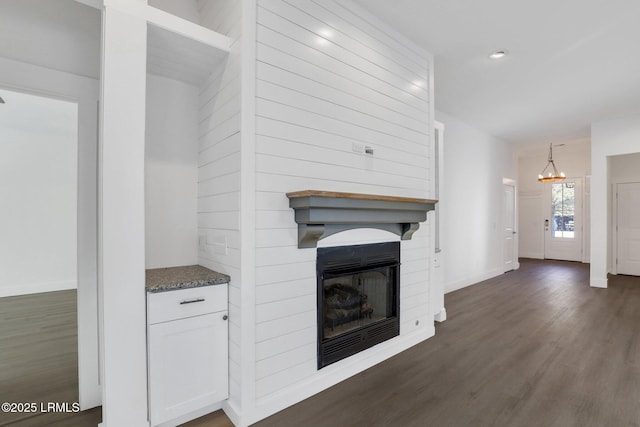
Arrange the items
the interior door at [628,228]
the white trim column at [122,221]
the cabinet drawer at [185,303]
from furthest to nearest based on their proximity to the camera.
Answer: the interior door at [628,228], the cabinet drawer at [185,303], the white trim column at [122,221]

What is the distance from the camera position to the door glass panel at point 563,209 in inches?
348

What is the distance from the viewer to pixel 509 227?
25.0 ft

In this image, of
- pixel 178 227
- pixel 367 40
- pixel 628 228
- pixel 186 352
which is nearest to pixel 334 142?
pixel 367 40

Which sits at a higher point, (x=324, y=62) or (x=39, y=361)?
(x=324, y=62)

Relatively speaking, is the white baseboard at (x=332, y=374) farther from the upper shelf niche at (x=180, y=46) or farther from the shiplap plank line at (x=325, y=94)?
the upper shelf niche at (x=180, y=46)

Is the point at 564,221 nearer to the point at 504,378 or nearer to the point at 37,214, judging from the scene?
the point at 504,378

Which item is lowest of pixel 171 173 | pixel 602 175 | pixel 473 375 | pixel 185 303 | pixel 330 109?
pixel 473 375

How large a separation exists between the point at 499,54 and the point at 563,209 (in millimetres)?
7606

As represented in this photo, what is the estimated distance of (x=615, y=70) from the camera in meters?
3.80

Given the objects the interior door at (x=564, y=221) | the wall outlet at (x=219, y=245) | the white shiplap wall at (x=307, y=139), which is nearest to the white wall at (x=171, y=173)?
the wall outlet at (x=219, y=245)

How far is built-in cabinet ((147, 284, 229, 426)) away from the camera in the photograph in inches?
73.9

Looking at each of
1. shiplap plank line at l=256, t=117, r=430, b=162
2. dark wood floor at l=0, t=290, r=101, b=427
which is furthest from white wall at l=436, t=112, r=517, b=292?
dark wood floor at l=0, t=290, r=101, b=427

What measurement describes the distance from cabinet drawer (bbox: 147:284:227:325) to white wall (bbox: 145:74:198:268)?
2.01 ft

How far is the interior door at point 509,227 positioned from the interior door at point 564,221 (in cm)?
237
